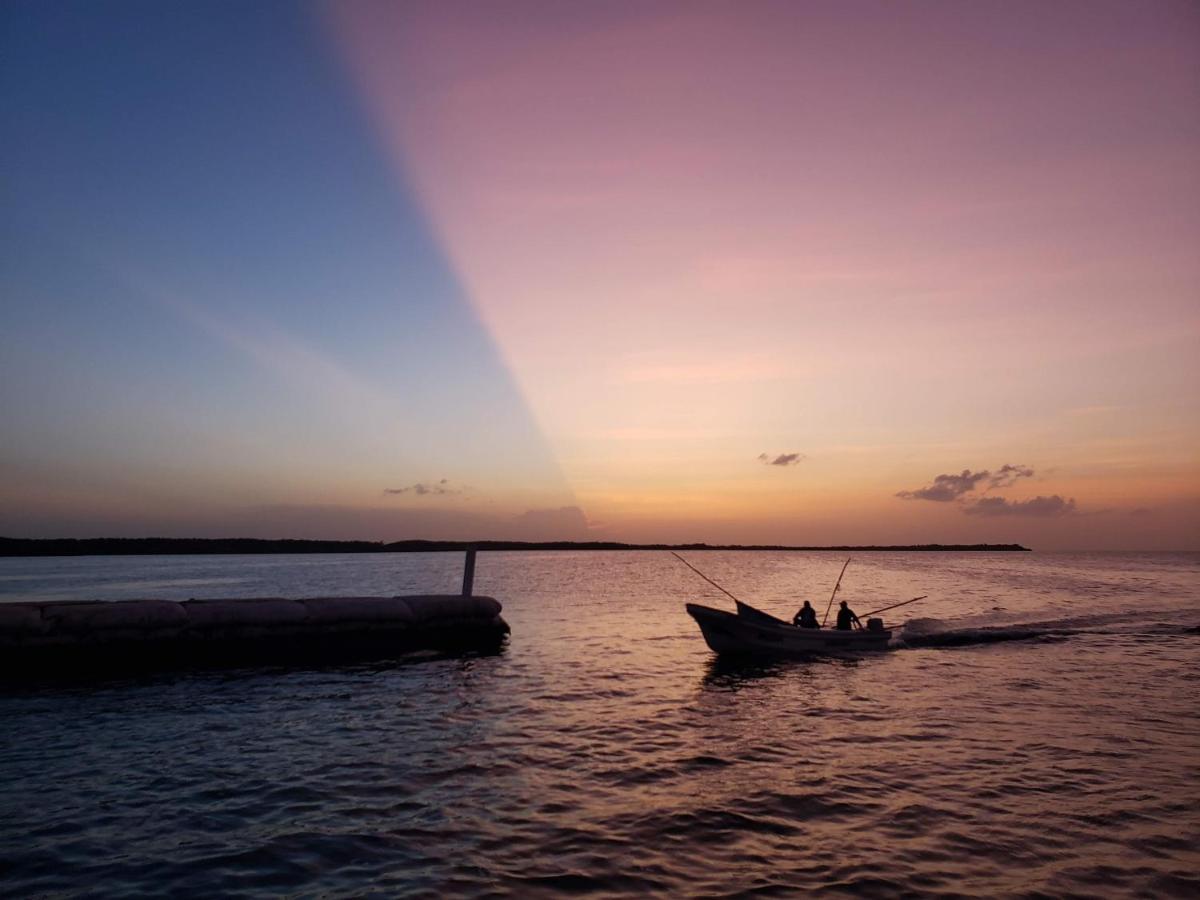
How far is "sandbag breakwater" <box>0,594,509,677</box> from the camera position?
74.0ft

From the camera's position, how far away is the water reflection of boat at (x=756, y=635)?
2811cm

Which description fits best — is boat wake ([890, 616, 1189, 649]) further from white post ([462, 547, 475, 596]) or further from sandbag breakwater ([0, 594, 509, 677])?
sandbag breakwater ([0, 594, 509, 677])

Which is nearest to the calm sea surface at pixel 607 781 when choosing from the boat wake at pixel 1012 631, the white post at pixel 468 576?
the white post at pixel 468 576

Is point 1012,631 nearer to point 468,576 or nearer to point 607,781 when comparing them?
point 468,576

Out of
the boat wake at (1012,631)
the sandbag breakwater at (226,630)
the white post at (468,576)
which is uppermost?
the white post at (468,576)

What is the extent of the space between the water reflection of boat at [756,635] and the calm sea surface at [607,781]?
87.0 inches

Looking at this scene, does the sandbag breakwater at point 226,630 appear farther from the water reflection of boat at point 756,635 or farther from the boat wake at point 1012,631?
the boat wake at point 1012,631

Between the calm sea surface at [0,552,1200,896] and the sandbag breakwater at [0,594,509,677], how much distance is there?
5.61 feet

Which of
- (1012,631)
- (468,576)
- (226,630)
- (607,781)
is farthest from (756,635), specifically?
(226,630)

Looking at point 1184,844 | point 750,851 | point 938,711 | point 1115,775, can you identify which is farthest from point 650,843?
point 938,711

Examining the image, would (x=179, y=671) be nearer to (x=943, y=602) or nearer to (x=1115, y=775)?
(x=1115, y=775)

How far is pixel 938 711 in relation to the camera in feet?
63.9

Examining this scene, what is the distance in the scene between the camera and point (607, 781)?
1309 centimetres

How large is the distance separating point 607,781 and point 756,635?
54.2 ft
